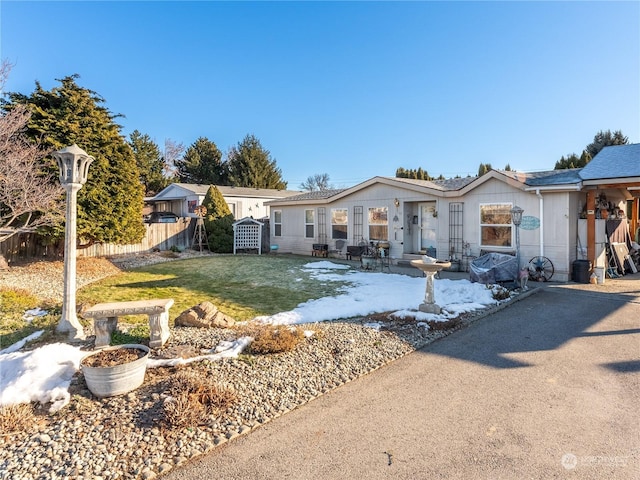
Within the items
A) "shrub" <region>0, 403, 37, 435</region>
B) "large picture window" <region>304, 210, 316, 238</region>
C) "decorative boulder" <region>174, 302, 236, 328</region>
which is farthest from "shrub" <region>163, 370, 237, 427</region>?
"large picture window" <region>304, 210, 316, 238</region>

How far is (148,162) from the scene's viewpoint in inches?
1277

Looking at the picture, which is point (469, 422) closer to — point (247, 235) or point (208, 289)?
point (208, 289)

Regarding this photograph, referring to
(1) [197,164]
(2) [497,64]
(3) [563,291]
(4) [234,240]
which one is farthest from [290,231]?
(1) [197,164]

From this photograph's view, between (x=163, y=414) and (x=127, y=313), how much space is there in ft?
5.87

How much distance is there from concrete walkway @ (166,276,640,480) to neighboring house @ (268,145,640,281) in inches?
213

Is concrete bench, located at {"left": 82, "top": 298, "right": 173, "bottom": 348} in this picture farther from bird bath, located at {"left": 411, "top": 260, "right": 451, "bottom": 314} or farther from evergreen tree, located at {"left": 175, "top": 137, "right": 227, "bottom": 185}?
evergreen tree, located at {"left": 175, "top": 137, "right": 227, "bottom": 185}

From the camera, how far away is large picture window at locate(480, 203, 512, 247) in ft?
36.4

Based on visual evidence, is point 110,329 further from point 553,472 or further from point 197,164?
point 197,164

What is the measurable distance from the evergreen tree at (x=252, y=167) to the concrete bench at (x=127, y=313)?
2994 cm

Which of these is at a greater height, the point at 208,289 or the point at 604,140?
the point at 604,140

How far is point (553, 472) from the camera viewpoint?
8.42ft

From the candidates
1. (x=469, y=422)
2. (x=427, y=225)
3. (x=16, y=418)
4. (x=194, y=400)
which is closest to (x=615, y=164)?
(x=427, y=225)

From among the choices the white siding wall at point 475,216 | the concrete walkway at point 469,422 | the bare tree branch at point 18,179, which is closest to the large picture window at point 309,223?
the white siding wall at point 475,216

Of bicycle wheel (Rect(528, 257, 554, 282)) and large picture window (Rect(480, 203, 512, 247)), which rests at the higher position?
large picture window (Rect(480, 203, 512, 247))
